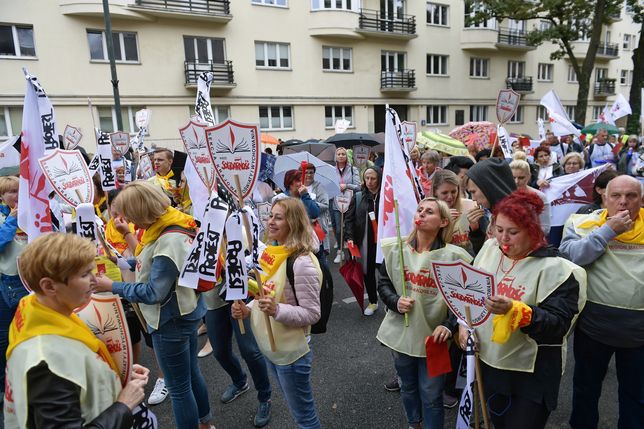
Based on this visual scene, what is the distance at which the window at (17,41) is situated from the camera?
16328 millimetres

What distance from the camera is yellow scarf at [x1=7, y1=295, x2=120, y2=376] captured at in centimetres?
147

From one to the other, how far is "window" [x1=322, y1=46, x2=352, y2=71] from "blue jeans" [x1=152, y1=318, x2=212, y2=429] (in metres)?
22.5

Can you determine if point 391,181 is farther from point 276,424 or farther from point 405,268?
point 276,424

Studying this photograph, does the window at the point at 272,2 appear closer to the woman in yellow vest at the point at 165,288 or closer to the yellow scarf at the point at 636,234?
the woman in yellow vest at the point at 165,288

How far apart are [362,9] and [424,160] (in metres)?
21.0

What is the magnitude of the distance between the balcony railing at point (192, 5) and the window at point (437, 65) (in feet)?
45.7

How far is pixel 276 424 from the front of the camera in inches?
133

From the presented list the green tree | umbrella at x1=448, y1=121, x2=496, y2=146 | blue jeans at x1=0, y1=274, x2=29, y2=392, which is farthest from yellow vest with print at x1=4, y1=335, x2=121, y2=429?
the green tree

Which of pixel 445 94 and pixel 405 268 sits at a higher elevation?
pixel 445 94

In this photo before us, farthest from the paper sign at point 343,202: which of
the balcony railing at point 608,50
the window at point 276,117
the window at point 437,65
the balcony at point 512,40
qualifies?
the balcony railing at point 608,50

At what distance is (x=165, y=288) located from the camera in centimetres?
256

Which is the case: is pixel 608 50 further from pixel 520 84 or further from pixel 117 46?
pixel 117 46

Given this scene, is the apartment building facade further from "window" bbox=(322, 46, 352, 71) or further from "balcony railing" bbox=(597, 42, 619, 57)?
"balcony railing" bbox=(597, 42, 619, 57)

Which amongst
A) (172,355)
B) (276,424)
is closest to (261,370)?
(276,424)
